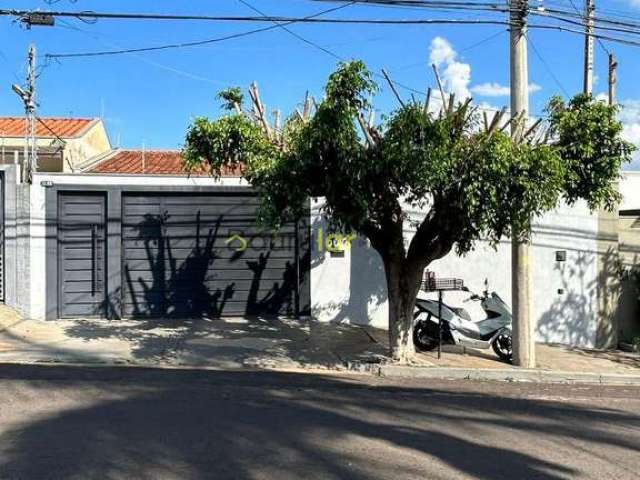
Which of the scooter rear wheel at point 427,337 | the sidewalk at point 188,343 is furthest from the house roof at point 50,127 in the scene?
the scooter rear wheel at point 427,337

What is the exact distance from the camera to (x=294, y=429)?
6.09m

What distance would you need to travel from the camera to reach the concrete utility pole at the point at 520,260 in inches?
429

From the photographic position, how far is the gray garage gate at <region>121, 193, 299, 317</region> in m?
14.2

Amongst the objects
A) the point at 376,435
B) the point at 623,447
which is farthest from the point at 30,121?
the point at 623,447

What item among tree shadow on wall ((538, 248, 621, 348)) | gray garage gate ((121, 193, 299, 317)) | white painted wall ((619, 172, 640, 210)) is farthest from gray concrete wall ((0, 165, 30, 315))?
white painted wall ((619, 172, 640, 210))

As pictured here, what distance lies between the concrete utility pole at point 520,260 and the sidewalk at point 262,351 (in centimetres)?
41

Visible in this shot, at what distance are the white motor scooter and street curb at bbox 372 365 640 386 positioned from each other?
3.10ft

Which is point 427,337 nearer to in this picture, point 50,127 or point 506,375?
point 506,375

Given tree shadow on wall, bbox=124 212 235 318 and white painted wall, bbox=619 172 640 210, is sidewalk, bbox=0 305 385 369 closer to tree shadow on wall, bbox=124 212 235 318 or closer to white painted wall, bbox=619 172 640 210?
tree shadow on wall, bbox=124 212 235 318

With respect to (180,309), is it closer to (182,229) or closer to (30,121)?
(182,229)

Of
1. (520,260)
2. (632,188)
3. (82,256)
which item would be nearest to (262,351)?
(520,260)

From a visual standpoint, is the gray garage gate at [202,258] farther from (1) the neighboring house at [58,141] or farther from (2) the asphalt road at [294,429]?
(1) the neighboring house at [58,141]

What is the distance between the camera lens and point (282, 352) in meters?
11.2

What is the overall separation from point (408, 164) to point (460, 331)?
14.1ft
